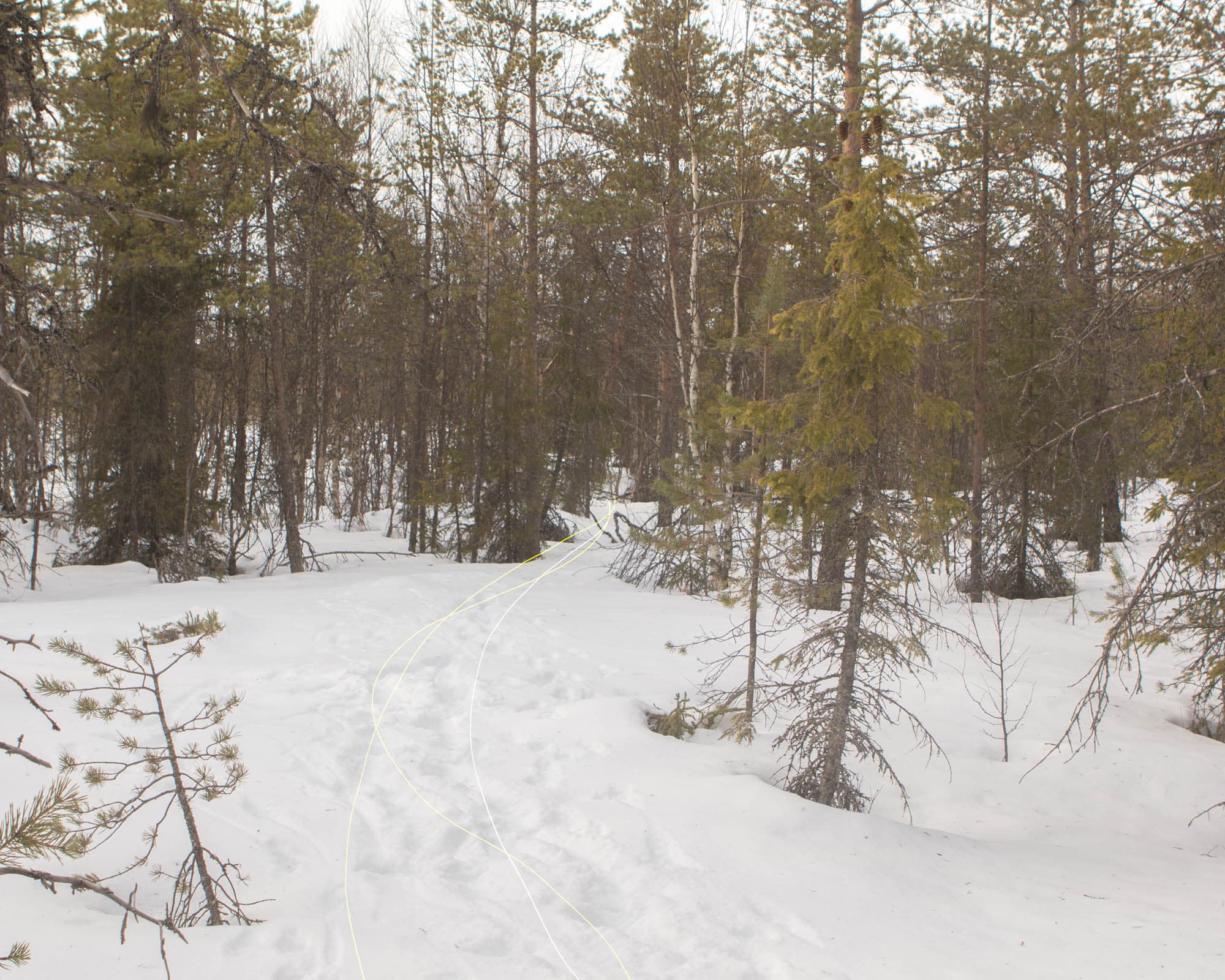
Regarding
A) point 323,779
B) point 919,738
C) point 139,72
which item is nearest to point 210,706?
point 323,779

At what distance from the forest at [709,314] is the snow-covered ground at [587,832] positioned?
0.44 metres

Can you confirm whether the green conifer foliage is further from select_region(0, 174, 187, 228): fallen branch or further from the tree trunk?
the tree trunk

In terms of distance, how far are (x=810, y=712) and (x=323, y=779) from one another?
11.2ft

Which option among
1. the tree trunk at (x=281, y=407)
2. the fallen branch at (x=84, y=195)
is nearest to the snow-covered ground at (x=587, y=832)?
the fallen branch at (x=84, y=195)

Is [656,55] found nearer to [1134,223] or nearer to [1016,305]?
[1016,305]

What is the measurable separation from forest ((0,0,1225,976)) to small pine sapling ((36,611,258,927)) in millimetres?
158

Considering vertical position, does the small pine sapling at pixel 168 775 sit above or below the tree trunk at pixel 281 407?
below

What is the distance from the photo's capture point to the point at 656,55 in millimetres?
13570

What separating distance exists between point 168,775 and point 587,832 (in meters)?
2.55

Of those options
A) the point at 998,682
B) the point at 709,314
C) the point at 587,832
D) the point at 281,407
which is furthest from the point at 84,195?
the point at 709,314

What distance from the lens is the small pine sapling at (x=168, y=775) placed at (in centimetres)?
361
